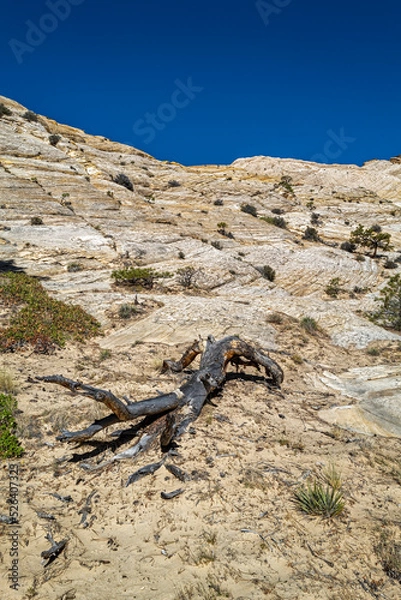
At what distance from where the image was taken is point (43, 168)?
106 ft

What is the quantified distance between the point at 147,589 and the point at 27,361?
7.14 meters

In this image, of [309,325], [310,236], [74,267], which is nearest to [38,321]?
[74,267]

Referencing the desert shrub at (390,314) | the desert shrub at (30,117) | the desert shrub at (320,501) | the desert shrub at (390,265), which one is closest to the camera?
the desert shrub at (320,501)

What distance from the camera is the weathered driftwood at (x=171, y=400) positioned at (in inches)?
202

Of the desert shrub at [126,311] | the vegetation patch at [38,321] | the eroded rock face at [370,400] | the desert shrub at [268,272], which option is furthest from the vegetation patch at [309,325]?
the vegetation patch at [38,321]

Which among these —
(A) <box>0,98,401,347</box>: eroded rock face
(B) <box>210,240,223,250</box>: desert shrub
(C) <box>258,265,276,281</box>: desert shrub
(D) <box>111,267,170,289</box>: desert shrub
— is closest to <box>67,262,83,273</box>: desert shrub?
(A) <box>0,98,401,347</box>: eroded rock face

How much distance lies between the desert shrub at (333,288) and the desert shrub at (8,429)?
20.1 m

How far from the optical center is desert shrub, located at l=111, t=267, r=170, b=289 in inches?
672

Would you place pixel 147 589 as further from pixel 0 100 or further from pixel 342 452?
pixel 0 100

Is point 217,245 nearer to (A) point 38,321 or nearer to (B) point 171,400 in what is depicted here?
(A) point 38,321

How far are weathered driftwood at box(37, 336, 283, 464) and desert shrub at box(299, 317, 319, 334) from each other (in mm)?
5557

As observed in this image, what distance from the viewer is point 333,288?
22094 millimetres

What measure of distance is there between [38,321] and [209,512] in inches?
357

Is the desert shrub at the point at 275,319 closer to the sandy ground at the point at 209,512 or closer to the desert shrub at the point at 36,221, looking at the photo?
the sandy ground at the point at 209,512
